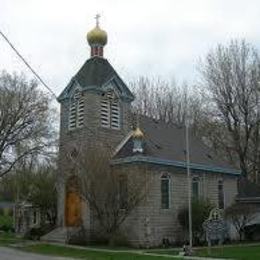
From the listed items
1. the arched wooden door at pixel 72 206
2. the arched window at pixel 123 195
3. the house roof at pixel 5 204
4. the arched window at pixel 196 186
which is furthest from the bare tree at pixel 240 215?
the house roof at pixel 5 204

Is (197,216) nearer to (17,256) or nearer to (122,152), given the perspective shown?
(122,152)

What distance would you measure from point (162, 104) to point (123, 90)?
18.9 metres

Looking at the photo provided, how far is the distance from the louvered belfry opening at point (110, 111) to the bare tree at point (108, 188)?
4.28 m

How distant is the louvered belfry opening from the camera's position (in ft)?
117

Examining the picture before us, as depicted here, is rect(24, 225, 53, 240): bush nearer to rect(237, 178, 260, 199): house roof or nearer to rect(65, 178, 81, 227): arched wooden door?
rect(65, 178, 81, 227): arched wooden door

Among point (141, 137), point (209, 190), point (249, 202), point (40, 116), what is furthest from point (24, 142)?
point (249, 202)

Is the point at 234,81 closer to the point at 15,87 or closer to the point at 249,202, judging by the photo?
the point at 249,202

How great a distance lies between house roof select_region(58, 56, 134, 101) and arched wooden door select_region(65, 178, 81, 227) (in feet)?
19.1

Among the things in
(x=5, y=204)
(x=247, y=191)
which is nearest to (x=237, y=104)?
(x=247, y=191)

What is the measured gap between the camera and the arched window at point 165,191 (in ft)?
114

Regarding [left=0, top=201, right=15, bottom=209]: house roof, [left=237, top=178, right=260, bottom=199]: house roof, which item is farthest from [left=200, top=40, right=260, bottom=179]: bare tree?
[left=0, top=201, right=15, bottom=209]: house roof

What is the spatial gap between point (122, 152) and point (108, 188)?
14.6ft

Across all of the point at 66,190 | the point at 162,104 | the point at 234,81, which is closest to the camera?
the point at 66,190

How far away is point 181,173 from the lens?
3625cm
